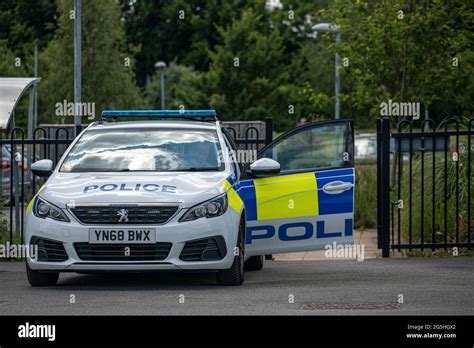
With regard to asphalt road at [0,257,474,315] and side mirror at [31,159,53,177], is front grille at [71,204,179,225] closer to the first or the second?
asphalt road at [0,257,474,315]

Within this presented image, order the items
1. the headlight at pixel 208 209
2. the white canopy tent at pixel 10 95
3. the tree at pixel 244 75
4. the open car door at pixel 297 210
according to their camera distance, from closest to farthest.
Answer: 1. the headlight at pixel 208 209
2. the open car door at pixel 297 210
3. the white canopy tent at pixel 10 95
4. the tree at pixel 244 75

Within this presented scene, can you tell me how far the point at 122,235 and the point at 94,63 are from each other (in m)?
30.7

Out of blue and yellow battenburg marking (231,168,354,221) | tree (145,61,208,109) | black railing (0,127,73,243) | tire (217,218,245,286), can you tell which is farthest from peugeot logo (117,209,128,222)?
tree (145,61,208,109)

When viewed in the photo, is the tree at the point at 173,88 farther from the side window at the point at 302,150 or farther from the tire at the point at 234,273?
the tire at the point at 234,273

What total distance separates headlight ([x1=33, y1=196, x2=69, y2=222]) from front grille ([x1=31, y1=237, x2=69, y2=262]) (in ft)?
0.71

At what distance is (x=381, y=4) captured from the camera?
80.0 feet

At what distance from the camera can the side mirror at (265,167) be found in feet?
43.7

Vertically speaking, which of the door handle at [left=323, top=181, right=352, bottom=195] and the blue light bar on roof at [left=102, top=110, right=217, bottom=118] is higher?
the blue light bar on roof at [left=102, top=110, right=217, bottom=118]

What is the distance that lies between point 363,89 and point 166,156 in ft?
38.4

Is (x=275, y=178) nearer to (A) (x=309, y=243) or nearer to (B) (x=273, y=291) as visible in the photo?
(A) (x=309, y=243)

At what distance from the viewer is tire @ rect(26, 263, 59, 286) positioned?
12.4 metres

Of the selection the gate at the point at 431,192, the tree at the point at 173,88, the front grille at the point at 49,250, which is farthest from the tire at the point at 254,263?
the tree at the point at 173,88

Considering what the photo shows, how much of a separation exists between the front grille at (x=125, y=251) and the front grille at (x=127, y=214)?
0.71 ft
